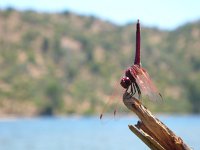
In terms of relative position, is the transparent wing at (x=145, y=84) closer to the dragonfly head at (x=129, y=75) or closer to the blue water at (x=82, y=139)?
the dragonfly head at (x=129, y=75)

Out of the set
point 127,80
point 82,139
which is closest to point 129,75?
point 127,80

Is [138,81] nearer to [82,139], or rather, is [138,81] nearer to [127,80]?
[127,80]

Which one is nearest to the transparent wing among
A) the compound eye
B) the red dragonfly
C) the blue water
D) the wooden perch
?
the red dragonfly

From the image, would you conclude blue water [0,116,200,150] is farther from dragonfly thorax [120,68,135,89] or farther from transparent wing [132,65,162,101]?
transparent wing [132,65,162,101]

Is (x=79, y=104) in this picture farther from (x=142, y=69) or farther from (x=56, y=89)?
(x=142, y=69)

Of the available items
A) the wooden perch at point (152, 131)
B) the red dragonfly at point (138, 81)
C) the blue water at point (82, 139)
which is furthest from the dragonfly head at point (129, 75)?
the blue water at point (82, 139)
